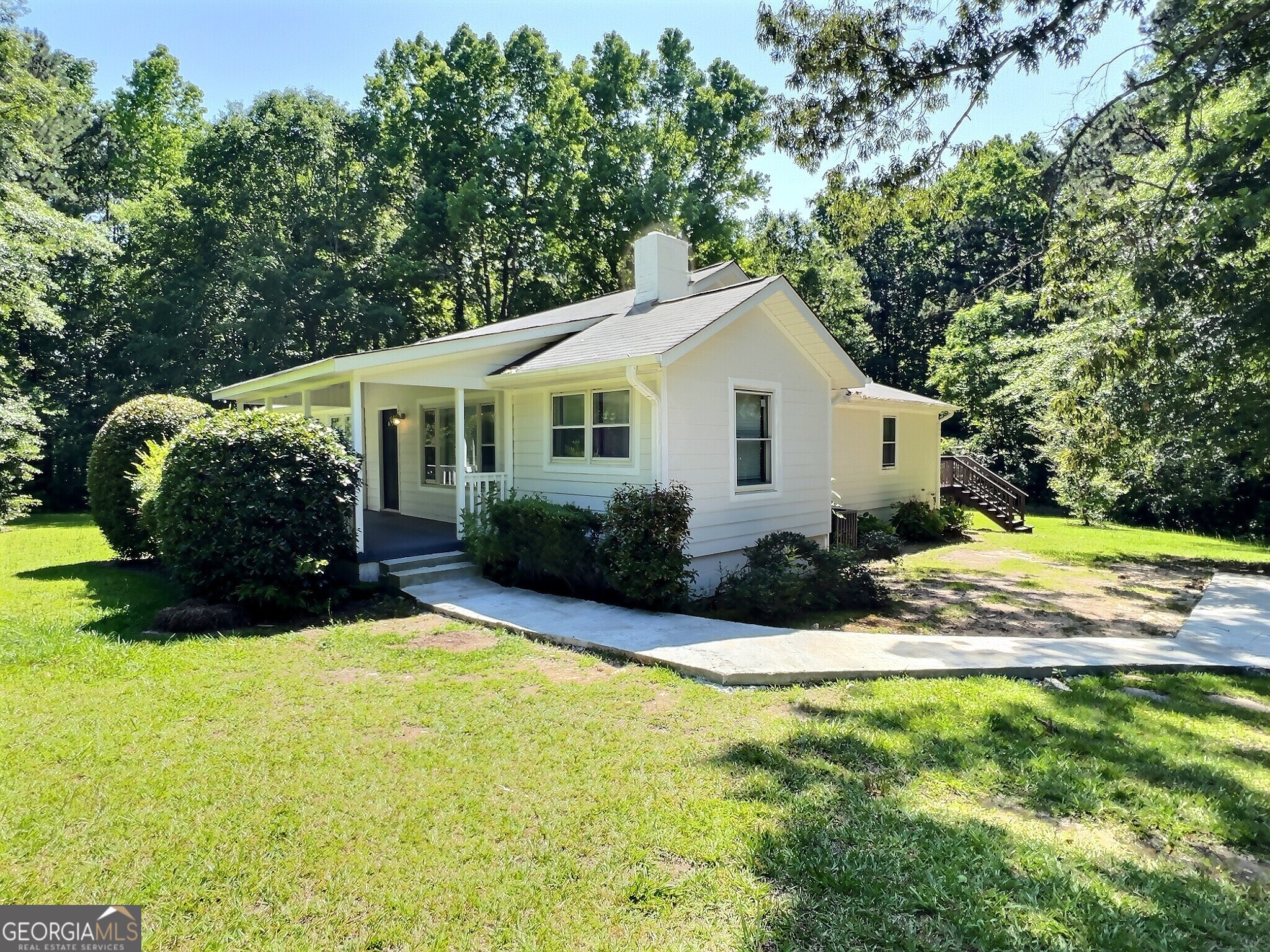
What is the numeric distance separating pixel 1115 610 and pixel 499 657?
7.99m

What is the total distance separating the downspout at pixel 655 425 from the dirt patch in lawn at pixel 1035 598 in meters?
2.99

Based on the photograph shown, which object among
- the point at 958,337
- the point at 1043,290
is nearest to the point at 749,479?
the point at 1043,290

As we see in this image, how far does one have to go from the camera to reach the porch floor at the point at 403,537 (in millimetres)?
9727

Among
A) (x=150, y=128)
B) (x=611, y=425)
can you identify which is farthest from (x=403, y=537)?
(x=150, y=128)

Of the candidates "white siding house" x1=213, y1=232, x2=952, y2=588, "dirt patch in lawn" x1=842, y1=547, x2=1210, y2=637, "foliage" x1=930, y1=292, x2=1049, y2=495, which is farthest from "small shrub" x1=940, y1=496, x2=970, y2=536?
"foliage" x1=930, y1=292, x2=1049, y2=495

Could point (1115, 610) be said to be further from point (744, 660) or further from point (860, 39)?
point (860, 39)

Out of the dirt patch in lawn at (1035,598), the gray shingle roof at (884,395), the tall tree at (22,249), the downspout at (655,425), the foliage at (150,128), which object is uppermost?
the foliage at (150,128)

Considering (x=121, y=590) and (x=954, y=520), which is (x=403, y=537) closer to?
(x=121, y=590)

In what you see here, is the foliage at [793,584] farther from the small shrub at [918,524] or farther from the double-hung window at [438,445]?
the small shrub at [918,524]

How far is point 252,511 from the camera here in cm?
742

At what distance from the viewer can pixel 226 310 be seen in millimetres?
24047

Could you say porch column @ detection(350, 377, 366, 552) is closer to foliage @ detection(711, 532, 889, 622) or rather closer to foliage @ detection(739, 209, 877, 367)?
foliage @ detection(711, 532, 889, 622)

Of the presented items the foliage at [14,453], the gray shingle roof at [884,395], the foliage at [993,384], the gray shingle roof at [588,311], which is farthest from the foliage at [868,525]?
the foliage at [14,453]

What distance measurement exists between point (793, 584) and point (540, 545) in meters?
3.28
